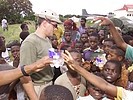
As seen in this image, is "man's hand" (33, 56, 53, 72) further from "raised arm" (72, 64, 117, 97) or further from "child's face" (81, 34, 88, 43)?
"child's face" (81, 34, 88, 43)

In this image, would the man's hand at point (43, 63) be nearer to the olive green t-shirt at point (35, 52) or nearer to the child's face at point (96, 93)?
the olive green t-shirt at point (35, 52)

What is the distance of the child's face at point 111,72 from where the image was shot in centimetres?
375

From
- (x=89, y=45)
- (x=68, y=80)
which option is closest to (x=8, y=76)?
(x=68, y=80)

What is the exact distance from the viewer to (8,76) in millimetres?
2873

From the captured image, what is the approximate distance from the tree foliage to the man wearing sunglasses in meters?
28.1

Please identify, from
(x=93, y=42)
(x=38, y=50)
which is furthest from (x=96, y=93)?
(x=93, y=42)

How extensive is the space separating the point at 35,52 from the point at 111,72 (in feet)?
3.03

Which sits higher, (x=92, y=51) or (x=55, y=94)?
(x=55, y=94)

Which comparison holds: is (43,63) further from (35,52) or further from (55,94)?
(35,52)

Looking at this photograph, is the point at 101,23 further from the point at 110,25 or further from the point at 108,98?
the point at 108,98

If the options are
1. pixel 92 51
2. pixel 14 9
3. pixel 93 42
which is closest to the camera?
pixel 92 51

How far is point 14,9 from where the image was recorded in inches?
1614

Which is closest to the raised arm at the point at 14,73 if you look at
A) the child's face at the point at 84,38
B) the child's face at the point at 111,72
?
the child's face at the point at 111,72

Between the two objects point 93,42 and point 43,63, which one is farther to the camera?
point 93,42
